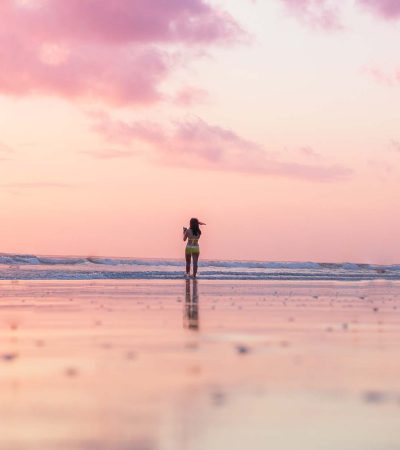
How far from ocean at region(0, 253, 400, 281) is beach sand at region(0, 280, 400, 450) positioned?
1875cm

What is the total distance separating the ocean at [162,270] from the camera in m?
31.9

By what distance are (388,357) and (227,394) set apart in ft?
8.67

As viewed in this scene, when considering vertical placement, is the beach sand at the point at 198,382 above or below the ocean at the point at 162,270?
below

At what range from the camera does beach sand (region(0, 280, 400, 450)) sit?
4.55 m

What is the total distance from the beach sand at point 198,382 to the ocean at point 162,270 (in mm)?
18753

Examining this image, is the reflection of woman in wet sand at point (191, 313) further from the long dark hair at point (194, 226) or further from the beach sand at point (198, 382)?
the long dark hair at point (194, 226)

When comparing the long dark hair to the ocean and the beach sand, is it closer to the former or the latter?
the ocean

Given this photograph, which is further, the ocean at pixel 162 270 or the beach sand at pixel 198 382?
the ocean at pixel 162 270

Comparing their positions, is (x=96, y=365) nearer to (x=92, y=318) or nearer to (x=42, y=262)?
(x=92, y=318)

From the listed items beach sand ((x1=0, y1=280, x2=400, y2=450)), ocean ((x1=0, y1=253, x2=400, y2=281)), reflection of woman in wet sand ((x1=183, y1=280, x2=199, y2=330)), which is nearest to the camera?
beach sand ((x1=0, y1=280, x2=400, y2=450))

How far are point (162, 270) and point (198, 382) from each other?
38.5 m

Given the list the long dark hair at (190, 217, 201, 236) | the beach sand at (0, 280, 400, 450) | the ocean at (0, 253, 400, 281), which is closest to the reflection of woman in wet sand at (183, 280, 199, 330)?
the beach sand at (0, 280, 400, 450)

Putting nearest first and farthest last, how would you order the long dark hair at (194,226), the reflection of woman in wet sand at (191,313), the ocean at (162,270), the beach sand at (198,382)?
the beach sand at (198,382), the reflection of woman in wet sand at (191,313), the ocean at (162,270), the long dark hair at (194,226)

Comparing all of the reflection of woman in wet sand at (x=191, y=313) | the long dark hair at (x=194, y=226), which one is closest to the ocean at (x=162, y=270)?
the long dark hair at (x=194, y=226)
